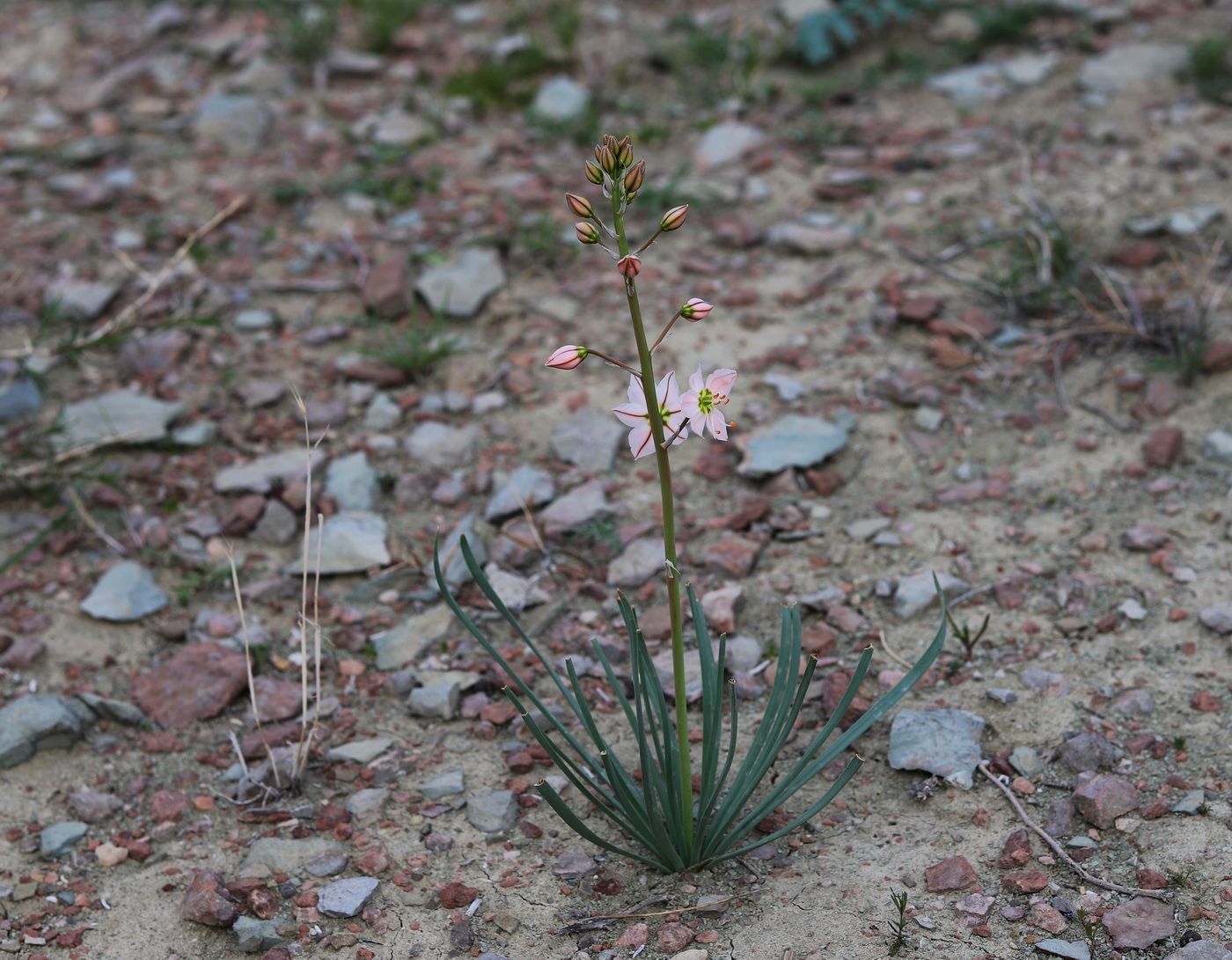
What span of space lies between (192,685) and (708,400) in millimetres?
1856

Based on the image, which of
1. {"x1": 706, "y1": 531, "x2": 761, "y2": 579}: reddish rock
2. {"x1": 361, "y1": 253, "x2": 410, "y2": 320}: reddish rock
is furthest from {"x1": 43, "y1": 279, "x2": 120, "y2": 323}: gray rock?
{"x1": 706, "y1": 531, "x2": 761, "y2": 579}: reddish rock

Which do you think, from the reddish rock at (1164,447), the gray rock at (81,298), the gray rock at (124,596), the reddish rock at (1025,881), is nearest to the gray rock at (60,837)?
the gray rock at (124,596)

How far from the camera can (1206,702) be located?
2744mm

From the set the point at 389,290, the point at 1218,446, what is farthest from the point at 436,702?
the point at 1218,446

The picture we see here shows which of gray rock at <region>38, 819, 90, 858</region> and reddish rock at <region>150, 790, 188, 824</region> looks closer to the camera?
gray rock at <region>38, 819, 90, 858</region>

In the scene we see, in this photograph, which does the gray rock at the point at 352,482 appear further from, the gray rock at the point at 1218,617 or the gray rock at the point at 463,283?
the gray rock at the point at 1218,617

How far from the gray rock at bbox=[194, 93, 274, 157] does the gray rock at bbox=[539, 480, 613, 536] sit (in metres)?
2.99

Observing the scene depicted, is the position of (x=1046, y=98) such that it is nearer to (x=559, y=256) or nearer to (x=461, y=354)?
(x=559, y=256)

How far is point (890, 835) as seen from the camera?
258 cm

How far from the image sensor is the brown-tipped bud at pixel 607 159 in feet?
6.46

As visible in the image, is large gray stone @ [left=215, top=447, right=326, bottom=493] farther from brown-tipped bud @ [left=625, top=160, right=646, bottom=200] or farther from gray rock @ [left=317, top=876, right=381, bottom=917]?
brown-tipped bud @ [left=625, top=160, right=646, bottom=200]

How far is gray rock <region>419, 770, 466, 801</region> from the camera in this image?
111 inches

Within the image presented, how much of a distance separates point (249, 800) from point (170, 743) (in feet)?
1.16

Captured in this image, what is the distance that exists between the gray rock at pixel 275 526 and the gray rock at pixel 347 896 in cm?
144
